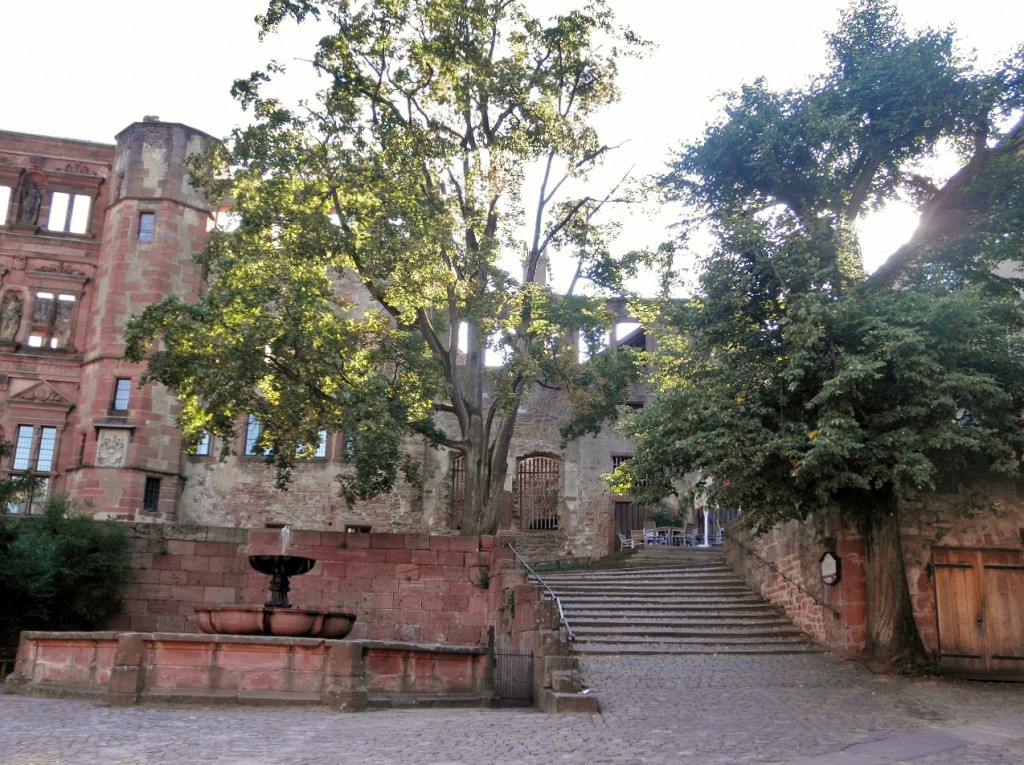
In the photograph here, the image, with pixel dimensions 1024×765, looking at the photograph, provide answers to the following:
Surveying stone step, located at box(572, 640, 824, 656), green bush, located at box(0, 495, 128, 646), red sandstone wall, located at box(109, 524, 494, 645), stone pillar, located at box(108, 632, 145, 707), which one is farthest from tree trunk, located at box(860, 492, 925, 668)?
green bush, located at box(0, 495, 128, 646)

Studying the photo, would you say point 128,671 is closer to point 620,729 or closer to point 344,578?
point 620,729

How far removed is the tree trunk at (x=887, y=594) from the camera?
1441 centimetres

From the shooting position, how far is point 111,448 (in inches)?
1000

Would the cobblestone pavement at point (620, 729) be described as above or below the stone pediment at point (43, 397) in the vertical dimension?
below

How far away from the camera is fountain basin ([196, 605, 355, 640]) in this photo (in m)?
12.3

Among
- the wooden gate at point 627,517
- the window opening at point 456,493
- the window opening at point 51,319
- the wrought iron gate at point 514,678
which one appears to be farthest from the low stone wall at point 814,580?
the window opening at point 51,319

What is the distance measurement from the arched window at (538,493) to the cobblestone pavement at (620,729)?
47.7ft

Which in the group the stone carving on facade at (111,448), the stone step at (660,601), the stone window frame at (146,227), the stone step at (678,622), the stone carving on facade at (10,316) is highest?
the stone window frame at (146,227)

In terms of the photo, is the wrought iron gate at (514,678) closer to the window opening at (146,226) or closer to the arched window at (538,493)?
the arched window at (538,493)

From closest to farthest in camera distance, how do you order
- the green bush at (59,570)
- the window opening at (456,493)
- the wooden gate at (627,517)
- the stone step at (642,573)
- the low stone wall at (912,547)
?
the low stone wall at (912,547), the green bush at (59,570), the stone step at (642,573), the window opening at (456,493), the wooden gate at (627,517)

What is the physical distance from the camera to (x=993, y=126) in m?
15.9

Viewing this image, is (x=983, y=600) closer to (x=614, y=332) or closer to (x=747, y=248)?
(x=747, y=248)

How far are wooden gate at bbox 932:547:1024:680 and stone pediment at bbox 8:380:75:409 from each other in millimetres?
21875

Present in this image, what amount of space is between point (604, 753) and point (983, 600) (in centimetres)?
903
